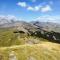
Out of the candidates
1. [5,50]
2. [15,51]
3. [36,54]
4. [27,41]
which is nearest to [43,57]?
[36,54]

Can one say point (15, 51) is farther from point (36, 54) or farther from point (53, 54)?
point (53, 54)

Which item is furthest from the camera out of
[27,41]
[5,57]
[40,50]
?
[27,41]

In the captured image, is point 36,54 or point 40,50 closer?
point 36,54

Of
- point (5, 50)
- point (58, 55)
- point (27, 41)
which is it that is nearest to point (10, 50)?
point (5, 50)

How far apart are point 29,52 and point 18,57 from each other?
9.12 m

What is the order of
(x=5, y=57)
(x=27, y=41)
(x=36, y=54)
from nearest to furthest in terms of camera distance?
(x=5, y=57)
(x=36, y=54)
(x=27, y=41)

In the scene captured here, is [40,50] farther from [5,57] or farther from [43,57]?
[5,57]

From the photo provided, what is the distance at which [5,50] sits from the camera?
99750 millimetres

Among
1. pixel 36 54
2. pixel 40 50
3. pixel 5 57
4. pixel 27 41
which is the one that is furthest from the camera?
pixel 27 41

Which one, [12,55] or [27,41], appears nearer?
[12,55]

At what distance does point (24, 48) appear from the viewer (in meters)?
105

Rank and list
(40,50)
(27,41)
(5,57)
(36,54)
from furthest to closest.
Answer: (27,41) → (40,50) → (36,54) → (5,57)

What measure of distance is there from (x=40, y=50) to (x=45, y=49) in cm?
442

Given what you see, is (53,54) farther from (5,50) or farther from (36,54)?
(5,50)
